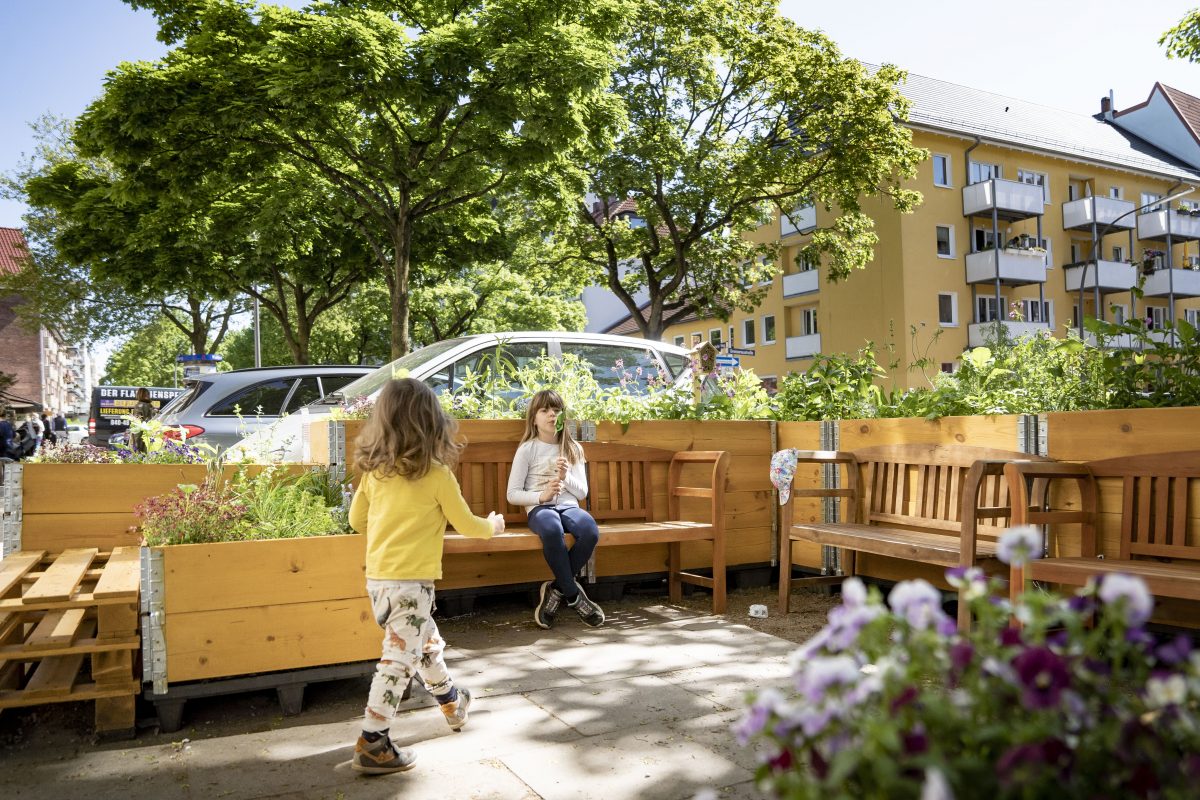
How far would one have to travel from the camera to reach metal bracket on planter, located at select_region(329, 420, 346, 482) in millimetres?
5879

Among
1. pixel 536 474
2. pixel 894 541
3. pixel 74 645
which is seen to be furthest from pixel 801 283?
pixel 74 645

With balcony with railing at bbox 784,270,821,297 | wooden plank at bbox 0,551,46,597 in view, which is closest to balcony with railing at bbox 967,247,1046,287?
balcony with railing at bbox 784,270,821,297

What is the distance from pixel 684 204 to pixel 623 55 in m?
4.21

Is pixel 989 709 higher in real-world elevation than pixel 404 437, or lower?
lower

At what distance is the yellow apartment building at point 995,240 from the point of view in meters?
36.2

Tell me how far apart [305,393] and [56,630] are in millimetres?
7782

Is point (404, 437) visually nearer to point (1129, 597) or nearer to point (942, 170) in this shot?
point (1129, 597)

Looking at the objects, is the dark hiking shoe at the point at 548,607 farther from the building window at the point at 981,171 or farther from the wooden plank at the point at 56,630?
the building window at the point at 981,171

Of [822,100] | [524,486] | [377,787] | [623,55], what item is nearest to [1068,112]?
[822,100]

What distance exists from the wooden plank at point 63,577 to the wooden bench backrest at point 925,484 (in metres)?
4.54

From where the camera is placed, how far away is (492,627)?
621 centimetres

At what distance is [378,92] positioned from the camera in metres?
12.5

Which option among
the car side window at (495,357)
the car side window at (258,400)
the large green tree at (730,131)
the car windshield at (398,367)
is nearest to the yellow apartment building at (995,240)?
the large green tree at (730,131)

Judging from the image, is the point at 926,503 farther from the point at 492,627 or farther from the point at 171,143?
the point at 171,143
